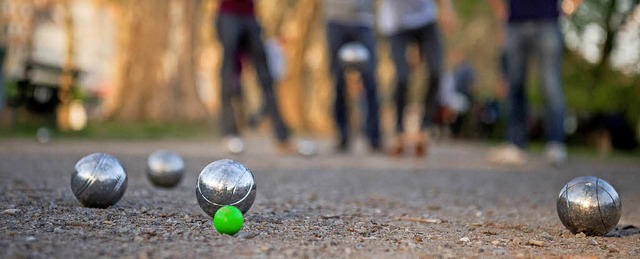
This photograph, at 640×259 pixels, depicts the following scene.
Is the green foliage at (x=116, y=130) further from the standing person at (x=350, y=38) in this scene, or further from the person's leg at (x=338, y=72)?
the standing person at (x=350, y=38)

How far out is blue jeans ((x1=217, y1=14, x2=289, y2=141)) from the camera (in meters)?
8.89

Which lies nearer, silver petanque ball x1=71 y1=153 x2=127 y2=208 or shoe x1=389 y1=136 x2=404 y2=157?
silver petanque ball x1=71 y1=153 x2=127 y2=208

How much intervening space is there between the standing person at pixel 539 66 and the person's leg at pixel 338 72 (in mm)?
1954

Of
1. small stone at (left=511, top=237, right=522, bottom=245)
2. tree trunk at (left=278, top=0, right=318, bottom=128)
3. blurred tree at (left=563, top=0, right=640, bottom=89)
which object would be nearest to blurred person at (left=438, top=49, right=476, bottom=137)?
blurred tree at (left=563, top=0, right=640, bottom=89)

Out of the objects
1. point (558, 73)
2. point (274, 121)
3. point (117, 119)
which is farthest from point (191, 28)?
point (558, 73)

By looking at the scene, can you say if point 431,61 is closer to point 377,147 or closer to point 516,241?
point 377,147

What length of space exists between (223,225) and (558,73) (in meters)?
5.95

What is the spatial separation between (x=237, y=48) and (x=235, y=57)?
0.40 feet

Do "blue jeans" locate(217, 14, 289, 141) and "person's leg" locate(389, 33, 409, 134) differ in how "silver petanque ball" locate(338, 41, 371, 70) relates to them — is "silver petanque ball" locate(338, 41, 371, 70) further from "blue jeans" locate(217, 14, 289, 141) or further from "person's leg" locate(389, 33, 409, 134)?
"blue jeans" locate(217, 14, 289, 141)

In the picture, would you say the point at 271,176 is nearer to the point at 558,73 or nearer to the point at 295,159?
the point at 295,159

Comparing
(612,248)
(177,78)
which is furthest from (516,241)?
(177,78)

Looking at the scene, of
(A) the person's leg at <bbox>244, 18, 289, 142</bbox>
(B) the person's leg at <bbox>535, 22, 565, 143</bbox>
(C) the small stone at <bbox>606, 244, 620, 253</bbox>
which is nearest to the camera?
(C) the small stone at <bbox>606, 244, 620, 253</bbox>

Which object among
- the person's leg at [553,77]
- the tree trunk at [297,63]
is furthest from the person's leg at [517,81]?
the tree trunk at [297,63]

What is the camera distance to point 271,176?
6.79m
